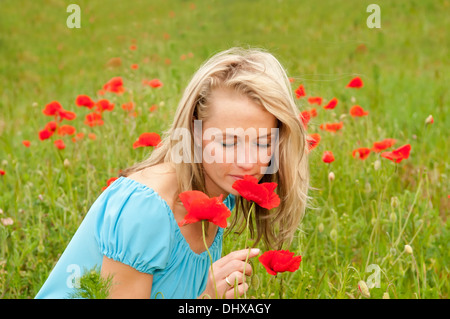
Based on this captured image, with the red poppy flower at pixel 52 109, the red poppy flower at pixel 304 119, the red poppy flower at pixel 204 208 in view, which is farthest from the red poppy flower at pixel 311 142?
the red poppy flower at pixel 52 109

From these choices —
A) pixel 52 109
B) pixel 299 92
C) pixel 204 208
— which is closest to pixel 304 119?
pixel 299 92

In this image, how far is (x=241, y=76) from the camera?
5.19 feet

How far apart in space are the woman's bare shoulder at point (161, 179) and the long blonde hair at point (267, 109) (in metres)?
0.03

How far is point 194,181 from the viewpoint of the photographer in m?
1.61

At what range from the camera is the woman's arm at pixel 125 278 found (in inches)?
54.7

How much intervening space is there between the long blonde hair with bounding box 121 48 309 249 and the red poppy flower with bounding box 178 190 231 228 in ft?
1.48

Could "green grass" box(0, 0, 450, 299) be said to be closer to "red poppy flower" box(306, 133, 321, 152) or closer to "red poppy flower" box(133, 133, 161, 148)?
"red poppy flower" box(306, 133, 321, 152)

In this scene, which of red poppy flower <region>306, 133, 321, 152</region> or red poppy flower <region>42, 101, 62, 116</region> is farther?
red poppy flower <region>42, 101, 62, 116</region>

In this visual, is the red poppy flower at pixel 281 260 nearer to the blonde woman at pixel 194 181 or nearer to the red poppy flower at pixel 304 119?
the blonde woman at pixel 194 181

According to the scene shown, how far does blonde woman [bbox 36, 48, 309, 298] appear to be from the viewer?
4.65ft

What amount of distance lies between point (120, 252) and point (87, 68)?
5.78 meters

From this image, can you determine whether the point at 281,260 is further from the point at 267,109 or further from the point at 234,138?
the point at 267,109

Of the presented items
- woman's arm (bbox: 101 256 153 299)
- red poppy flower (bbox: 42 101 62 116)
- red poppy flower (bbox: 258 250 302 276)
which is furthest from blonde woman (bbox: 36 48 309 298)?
red poppy flower (bbox: 42 101 62 116)
